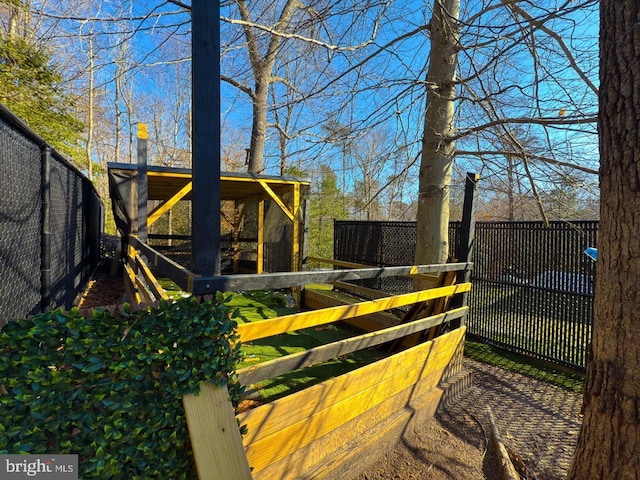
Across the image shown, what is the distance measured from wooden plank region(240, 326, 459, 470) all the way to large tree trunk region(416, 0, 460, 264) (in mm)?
1551

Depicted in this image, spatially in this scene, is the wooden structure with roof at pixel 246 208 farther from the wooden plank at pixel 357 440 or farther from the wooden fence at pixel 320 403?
the wooden plank at pixel 357 440

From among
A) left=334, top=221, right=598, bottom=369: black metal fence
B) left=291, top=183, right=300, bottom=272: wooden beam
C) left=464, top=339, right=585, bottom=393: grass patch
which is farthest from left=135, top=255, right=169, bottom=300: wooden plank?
left=334, top=221, right=598, bottom=369: black metal fence

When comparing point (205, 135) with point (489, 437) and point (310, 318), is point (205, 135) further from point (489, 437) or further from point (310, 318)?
point (489, 437)

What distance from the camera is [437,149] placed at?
3.73 metres

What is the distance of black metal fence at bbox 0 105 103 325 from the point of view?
6.61 ft

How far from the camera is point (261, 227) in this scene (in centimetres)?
836

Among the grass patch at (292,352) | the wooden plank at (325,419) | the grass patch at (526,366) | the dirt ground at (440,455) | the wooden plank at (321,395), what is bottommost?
the grass patch at (526,366)

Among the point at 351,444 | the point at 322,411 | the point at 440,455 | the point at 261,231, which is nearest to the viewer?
the point at 322,411

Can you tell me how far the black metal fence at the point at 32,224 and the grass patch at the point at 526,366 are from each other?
4.88 m

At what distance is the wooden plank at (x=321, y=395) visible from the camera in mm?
1668

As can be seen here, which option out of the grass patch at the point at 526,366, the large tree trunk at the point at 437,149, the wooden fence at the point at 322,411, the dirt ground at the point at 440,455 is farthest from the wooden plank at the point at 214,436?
the grass patch at the point at 526,366

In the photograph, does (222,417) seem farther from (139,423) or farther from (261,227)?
(261,227)

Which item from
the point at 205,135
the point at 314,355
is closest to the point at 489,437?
the point at 314,355

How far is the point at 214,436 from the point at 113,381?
0.43m
